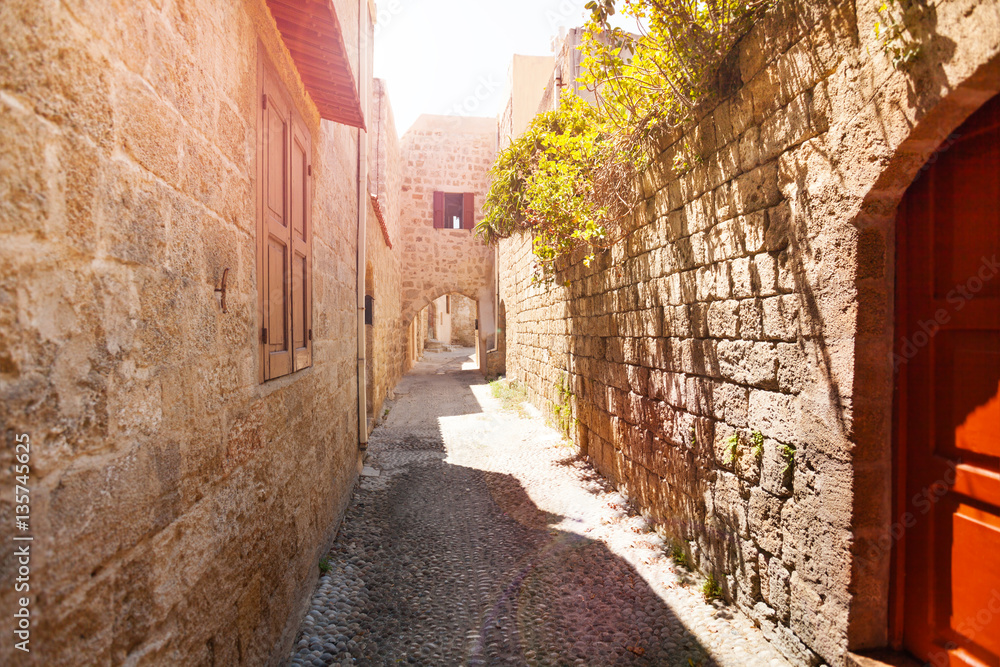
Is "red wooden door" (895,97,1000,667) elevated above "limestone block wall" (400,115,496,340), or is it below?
below

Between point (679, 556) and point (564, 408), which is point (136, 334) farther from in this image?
point (564, 408)

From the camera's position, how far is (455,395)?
10.8 metres

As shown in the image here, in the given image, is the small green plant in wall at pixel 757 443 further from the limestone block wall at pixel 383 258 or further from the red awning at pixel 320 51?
the limestone block wall at pixel 383 258

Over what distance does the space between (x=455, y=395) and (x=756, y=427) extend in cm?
859

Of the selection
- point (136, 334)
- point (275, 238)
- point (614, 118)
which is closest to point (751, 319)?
point (614, 118)

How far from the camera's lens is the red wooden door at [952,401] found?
1.63 meters

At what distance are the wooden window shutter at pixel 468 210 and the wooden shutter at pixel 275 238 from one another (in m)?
13.3

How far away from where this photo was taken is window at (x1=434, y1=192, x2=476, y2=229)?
15727 mm

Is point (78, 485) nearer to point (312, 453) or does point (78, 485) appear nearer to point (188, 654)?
point (188, 654)

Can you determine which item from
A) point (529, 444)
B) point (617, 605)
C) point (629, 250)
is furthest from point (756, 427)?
point (529, 444)

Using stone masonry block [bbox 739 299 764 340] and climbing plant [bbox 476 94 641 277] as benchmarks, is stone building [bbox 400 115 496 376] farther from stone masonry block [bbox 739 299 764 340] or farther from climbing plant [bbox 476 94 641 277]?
stone masonry block [bbox 739 299 764 340]

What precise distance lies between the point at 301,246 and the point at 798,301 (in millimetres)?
2534

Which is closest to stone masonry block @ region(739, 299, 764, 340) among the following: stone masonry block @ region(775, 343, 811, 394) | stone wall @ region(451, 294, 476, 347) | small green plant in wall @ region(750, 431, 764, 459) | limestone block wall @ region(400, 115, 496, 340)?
stone masonry block @ region(775, 343, 811, 394)

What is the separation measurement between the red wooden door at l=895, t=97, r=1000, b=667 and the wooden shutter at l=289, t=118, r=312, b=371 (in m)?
2.72
